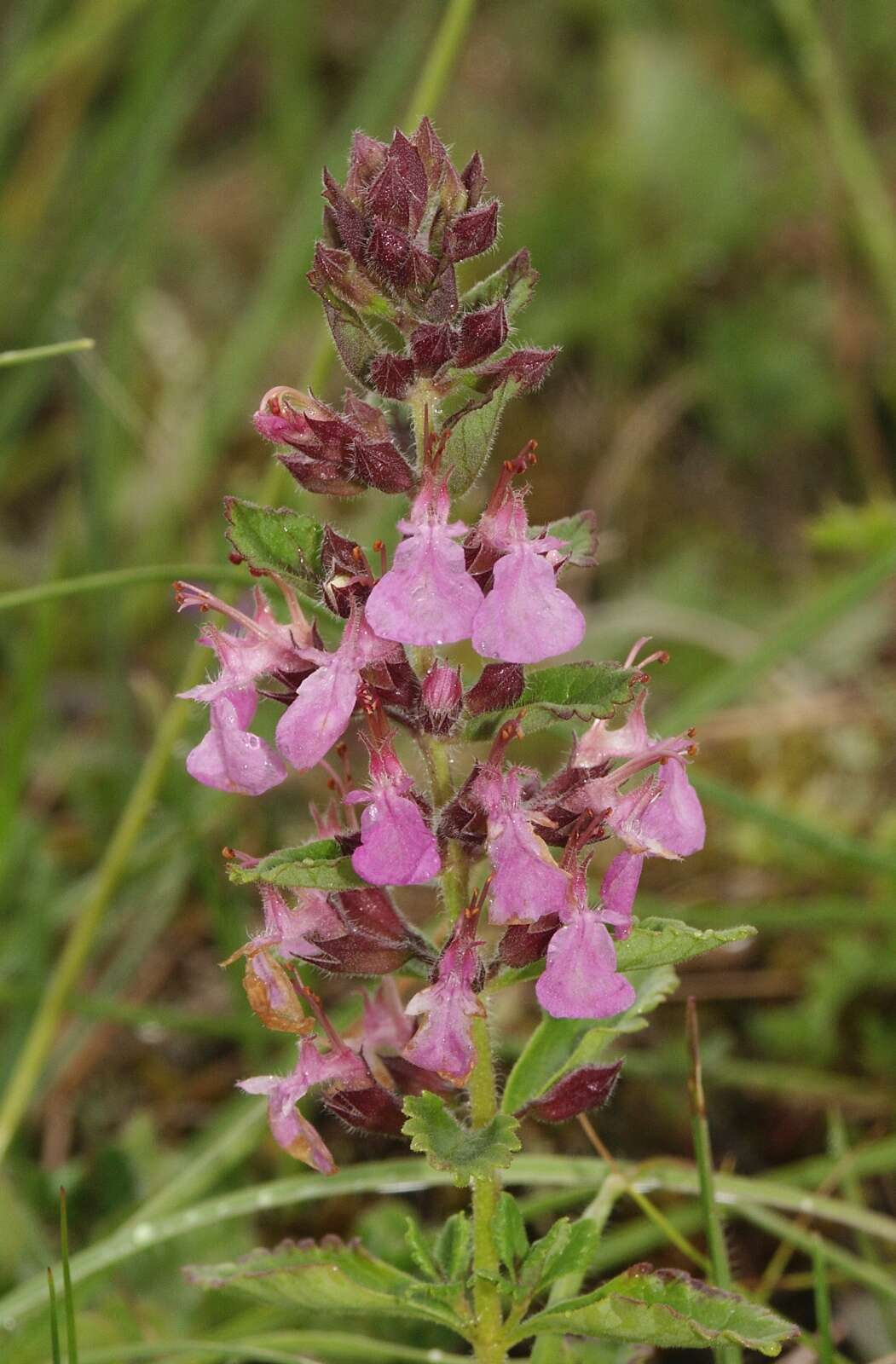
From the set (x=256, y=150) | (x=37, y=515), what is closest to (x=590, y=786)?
(x=37, y=515)

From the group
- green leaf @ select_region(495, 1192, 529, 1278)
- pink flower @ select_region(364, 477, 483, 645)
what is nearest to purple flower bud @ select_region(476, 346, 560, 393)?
pink flower @ select_region(364, 477, 483, 645)

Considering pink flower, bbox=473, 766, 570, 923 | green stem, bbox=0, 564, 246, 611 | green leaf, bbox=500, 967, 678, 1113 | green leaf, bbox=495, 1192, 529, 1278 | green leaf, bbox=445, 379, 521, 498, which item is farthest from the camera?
green stem, bbox=0, 564, 246, 611

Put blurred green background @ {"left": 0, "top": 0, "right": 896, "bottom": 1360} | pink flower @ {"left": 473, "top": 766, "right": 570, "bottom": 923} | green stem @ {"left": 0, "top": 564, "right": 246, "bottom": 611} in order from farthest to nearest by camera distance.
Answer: blurred green background @ {"left": 0, "top": 0, "right": 896, "bottom": 1360} < green stem @ {"left": 0, "top": 564, "right": 246, "bottom": 611} < pink flower @ {"left": 473, "top": 766, "right": 570, "bottom": 923}

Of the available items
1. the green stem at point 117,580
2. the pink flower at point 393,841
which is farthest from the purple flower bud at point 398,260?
the green stem at point 117,580

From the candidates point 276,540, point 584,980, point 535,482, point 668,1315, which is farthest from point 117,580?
A: point 535,482

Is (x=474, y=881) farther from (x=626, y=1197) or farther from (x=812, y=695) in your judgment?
(x=812, y=695)

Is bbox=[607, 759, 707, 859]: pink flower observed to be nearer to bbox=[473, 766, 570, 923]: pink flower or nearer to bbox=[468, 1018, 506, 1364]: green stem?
bbox=[473, 766, 570, 923]: pink flower

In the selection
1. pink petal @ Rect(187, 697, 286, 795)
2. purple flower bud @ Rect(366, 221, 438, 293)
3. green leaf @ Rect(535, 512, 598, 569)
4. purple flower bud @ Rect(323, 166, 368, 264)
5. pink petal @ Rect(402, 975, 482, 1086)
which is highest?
purple flower bud @ Rect(323, 166, 368, 264)

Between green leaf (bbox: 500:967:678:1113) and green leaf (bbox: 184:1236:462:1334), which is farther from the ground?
green leaf (bbox: 500:967:678:1113)
